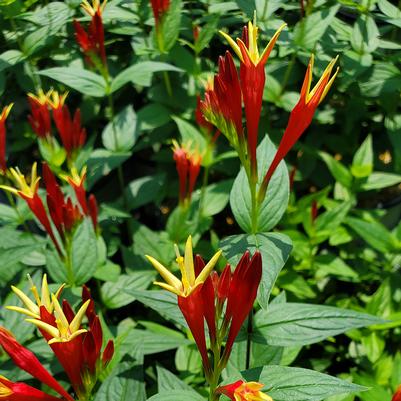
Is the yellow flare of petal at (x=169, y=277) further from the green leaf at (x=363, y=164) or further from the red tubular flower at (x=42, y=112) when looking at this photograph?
the green leaf at (x=363, y=164)

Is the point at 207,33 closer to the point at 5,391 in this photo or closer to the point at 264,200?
the point at 264,200

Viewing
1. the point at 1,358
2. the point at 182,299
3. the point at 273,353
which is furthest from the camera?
the point at 1,358

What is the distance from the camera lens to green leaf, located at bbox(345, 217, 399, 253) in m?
1.27

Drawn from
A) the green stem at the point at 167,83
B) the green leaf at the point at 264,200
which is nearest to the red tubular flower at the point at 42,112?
the green stem at the point at 167,83

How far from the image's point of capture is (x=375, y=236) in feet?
4.18

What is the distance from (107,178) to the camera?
168cm

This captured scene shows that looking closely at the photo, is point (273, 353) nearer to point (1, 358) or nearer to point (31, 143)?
point (1, 358)

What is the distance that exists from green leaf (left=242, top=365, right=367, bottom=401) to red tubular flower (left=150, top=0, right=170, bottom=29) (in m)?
0.78

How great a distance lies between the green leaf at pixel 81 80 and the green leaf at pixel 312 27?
1.60 ft

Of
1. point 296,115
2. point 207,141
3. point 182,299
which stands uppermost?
point 296,115

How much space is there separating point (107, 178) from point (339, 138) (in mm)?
749

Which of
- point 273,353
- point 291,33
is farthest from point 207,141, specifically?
point 273,353

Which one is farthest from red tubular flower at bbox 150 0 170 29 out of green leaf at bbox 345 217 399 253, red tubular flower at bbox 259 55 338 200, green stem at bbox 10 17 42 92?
green leaf at bbox 345 217 399 253

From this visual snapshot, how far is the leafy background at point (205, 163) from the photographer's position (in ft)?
3.77
